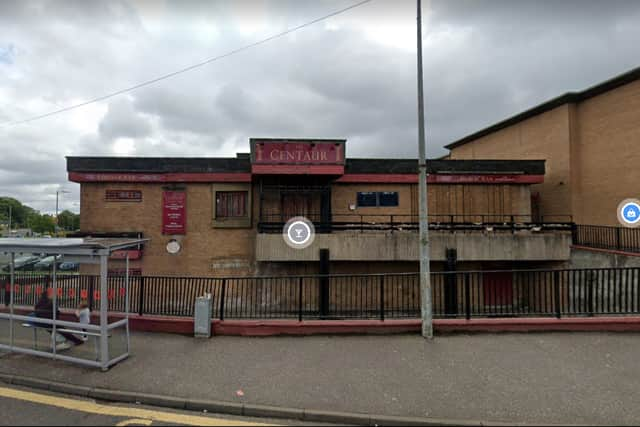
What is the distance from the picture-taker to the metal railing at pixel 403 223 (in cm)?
1250

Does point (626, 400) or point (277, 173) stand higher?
point (277, 173)

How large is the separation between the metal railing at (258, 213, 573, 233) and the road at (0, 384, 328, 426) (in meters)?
8.39

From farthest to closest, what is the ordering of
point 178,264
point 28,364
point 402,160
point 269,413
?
point 402,160 → point 178,264 → point 28,364 → point 269,413

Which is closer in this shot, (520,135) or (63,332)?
(63,332)

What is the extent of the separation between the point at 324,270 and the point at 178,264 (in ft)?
21.4

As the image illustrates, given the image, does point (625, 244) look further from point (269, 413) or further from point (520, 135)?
point (269, 413)

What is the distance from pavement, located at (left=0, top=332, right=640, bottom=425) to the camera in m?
3.92

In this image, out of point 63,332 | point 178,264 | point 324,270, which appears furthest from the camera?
point 178,264

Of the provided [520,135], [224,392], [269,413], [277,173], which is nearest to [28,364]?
[224,392]

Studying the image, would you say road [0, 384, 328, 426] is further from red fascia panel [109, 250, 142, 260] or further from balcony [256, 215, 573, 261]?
red fascia panel [109, 250, 142, 260]

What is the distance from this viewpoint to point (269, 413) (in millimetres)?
3881

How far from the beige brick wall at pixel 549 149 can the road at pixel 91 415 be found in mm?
19374

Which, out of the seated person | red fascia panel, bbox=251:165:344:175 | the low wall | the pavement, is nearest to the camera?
the pavement

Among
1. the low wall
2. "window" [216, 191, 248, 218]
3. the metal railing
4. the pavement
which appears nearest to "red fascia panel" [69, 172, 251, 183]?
"window" [216, 191, 248, 218]
